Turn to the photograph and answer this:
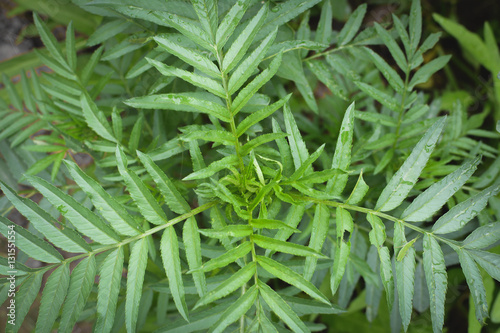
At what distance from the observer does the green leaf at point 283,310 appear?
0.83 m

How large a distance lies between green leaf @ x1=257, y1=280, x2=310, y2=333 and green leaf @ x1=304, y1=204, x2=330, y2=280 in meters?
0.11

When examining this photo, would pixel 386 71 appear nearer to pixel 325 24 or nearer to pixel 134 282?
pixel 325 24

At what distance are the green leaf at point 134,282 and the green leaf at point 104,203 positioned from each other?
44 mm

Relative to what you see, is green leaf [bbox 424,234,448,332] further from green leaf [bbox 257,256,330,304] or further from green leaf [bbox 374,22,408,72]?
green leaf [bbox 374,22,408,72]

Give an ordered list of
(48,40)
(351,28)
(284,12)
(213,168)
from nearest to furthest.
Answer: (213,168) < (284,12) < (48,40) < (351,28)

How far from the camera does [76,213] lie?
0.82 metres

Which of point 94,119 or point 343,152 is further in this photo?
point 94,119

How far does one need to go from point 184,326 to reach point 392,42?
3.98 ft

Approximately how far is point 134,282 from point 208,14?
0.67m

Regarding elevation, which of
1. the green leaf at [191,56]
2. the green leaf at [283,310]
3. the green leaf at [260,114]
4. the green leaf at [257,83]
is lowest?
the green leaf at [283,310]

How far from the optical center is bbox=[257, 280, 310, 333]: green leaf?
0.83 m

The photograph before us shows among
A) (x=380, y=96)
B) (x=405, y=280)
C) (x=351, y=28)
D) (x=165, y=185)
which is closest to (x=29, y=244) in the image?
(x=165, y=185)

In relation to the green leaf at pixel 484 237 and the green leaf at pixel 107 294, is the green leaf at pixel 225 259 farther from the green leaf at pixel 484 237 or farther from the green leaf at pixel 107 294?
the green leaf at pixel 484 237

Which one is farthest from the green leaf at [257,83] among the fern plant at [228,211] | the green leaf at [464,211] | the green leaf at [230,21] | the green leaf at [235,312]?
the green leaf at [464,211]
